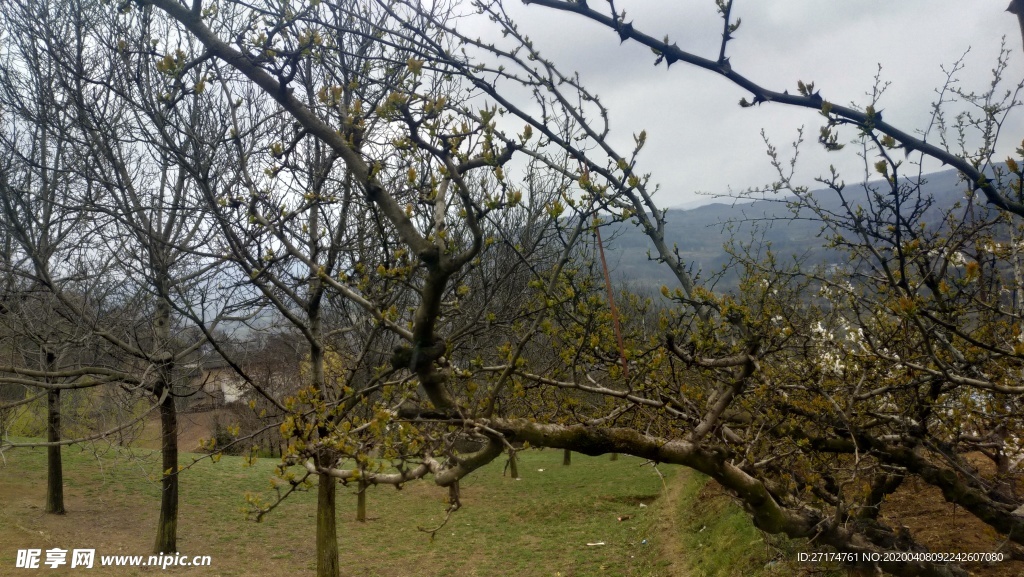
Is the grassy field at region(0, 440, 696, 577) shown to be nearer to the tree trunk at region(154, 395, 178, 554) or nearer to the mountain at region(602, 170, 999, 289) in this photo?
the tree trunk at region(154, 395, 178, 554)

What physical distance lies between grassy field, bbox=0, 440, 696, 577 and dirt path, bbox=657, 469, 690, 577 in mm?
35

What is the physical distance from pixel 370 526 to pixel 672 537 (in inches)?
270

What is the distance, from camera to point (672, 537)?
36.4 feet

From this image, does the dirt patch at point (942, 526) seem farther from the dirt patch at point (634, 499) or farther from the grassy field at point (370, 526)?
the dirt patch at point (634, 499)

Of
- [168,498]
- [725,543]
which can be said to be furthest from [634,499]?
[168,498]

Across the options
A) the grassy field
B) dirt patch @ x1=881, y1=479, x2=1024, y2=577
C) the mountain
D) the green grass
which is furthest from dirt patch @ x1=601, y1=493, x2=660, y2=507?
dirt patch @ x1=881, y1=479, x2=1024, y2=577

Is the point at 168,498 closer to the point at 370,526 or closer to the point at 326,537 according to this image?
the point at 326,537

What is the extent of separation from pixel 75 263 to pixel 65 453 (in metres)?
12.9

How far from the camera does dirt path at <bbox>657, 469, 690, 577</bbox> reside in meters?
9.39

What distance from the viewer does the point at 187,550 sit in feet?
35.8

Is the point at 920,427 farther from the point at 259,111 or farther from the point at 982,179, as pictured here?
the point at 259,111

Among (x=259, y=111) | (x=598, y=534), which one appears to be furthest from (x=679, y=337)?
(x=598, y=534)

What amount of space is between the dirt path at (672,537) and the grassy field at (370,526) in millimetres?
35

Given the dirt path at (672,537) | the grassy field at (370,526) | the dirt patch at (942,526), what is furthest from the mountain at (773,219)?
the grassy field at (370,526)
